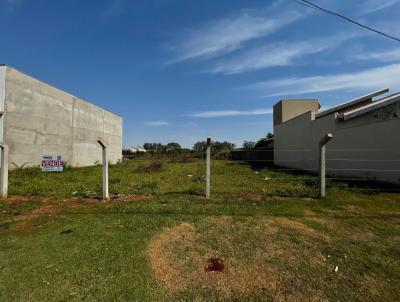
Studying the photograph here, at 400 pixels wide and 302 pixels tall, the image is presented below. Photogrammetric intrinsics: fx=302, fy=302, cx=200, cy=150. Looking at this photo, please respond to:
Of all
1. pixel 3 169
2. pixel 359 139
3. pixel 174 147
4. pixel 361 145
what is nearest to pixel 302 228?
pixel 3 169

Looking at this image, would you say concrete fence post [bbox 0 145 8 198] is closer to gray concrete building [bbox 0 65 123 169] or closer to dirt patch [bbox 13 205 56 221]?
dirt patch [bbox 13 205 56 221]

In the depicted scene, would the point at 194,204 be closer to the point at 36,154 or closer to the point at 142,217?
the point at 142,217

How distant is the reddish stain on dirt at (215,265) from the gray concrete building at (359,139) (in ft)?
19.0

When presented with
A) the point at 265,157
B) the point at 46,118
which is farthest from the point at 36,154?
the point at 265,157

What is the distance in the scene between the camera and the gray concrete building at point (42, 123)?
15.0 metres

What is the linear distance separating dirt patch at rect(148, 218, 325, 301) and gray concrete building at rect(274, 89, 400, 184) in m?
5.25

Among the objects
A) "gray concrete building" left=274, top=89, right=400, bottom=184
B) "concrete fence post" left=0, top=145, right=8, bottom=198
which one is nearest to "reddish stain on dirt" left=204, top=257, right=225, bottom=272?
"gray concrete building" left=274, top=89, right=400, bottom=184

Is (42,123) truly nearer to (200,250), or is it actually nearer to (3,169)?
(3,169)

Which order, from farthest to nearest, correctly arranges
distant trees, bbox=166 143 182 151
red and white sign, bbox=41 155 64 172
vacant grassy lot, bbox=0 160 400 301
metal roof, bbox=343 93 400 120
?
1. distant trees, bbox=166 143 182 151
2. metal roof, bbox=343 93 400 120
3. red and white sign, bbox=41 155 64 172
4. vacant grassy lot, bbox=0 160 400 301

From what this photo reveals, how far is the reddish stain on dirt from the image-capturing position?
374cm

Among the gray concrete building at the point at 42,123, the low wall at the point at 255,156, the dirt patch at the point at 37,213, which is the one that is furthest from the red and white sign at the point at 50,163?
the low wall at the point at 255,156

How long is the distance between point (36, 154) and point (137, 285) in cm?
1631

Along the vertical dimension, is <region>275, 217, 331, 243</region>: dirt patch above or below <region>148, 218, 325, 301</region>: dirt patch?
above

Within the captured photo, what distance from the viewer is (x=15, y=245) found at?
4586 millimetres
